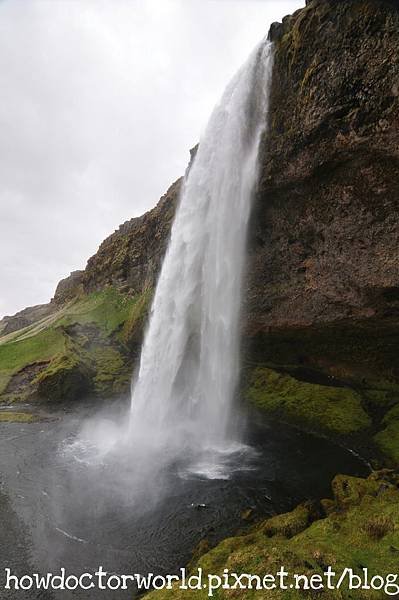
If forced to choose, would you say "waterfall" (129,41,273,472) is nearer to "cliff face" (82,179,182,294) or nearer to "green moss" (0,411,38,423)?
"green moss" (0,411,38,423)

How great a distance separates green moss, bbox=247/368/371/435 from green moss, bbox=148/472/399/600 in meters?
10.5

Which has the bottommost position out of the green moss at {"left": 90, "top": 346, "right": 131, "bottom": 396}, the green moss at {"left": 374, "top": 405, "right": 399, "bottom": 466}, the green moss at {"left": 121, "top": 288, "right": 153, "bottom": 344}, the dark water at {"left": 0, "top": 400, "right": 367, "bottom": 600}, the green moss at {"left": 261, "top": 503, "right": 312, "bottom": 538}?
the dark water at {"left": 0, "top": 400, "right": 367, "bottom": 600}

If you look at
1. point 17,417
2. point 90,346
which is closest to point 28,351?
point 90,346

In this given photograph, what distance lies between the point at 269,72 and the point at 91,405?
97.0 ft

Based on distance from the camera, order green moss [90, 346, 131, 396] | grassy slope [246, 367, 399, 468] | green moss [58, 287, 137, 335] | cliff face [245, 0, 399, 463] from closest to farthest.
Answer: cliff face [245, 0, 399, 463], grassy slope [246, 367, 399, 468], green moss [90, 346, 131, 396], green moss [58, 287, 137, 335]

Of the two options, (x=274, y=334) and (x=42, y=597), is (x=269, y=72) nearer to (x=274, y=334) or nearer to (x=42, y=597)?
(x=274, y=334)

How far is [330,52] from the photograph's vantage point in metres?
22.0

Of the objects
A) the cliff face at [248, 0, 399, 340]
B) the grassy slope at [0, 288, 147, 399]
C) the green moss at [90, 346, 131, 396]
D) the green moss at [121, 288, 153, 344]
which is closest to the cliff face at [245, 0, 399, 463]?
the cliff face at [248, 0, 399, 340]

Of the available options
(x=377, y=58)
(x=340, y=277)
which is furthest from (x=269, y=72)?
(x=340, y=277)

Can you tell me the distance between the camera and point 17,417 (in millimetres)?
29891

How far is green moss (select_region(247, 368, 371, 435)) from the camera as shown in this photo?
24594 millimetres

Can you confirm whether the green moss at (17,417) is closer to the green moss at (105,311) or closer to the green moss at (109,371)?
the green moss at (109,371)

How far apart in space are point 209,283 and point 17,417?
18252mm

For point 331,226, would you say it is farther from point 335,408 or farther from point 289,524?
point 289,524
